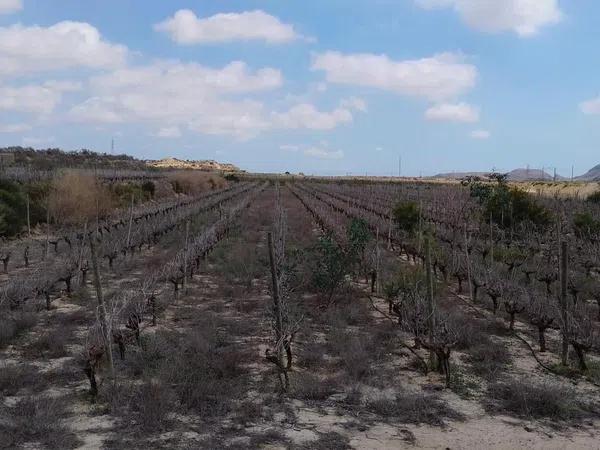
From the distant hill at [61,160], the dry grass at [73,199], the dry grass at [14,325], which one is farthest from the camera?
the distant hill at [61,160]

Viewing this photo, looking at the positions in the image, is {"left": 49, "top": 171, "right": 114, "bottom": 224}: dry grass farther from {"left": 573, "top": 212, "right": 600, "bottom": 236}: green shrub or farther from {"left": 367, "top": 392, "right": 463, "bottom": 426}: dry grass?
{"left": 367, "top": 392, "right": 463, "bottom": 426}: dry grass

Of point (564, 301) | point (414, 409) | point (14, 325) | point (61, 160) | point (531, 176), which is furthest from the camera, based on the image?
point (531, 176)

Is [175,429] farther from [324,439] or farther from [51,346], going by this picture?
[51,346]

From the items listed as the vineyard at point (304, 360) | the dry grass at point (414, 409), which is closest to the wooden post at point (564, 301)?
the vineyard at point (304, 360)

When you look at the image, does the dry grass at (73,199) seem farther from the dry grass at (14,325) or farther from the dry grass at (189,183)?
the dry grass at (189,183)

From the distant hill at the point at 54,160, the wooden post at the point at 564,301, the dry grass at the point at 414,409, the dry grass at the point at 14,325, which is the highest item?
the distant hill at the point at 54,160

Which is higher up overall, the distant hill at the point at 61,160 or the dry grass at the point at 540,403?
the distant hill at the point at 61,160

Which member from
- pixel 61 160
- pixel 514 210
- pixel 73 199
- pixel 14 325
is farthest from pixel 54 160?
pixel 14 325

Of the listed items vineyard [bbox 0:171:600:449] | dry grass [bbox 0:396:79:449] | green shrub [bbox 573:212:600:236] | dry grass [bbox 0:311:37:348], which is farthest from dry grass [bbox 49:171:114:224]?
dry grass [bbox 0:396:79:449]

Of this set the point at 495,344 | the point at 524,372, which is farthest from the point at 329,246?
the point at 524,372

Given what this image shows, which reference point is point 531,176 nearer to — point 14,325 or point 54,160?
point 54,160

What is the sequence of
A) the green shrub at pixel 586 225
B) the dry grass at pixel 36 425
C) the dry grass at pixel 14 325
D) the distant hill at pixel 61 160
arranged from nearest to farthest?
the dry grass at pixel 36 425 → the dry grass at pixel 14 325 → the green shrub at pixel 586 225 → the distant hill at pixel 61 160

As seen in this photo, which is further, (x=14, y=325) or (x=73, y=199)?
(x=73, y=199)

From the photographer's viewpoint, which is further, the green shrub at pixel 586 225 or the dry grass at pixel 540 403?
the green shrub at pixel 586 225
